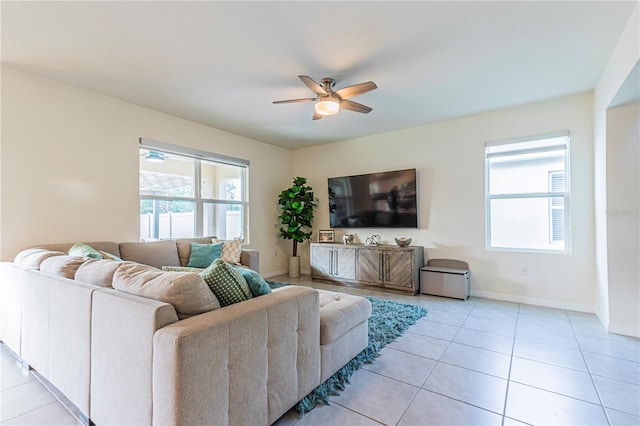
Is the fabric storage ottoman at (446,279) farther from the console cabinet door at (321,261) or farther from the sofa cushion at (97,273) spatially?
the sofa cushion at (97,273)

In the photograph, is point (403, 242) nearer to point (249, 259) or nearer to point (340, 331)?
point (249, 259)

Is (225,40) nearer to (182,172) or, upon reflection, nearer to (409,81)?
(409,81)

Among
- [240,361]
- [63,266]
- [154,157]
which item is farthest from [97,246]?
[240,361]

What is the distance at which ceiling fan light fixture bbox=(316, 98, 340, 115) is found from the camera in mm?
2971

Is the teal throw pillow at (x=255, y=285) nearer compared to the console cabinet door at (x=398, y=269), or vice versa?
the teal throw pillow at (x=255, y=285)

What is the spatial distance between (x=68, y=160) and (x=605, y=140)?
564cm

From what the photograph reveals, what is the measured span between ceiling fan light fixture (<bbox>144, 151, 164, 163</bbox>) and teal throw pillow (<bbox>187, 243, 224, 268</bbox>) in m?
1.30

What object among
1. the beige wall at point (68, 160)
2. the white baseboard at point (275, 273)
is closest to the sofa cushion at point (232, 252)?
the beige wall at point (68, 160)

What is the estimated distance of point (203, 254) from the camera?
154 inches

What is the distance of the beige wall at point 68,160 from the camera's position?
9.41 ft

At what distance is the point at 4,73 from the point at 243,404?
3793 millimetres

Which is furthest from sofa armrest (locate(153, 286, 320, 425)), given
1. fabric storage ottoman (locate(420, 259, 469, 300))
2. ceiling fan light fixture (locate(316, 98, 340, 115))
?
fabric storage ottoman (locate(420, 259, 469, 300))

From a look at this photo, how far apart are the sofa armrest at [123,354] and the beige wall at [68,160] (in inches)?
93.3

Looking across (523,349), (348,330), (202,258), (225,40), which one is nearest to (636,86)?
(523,349)
